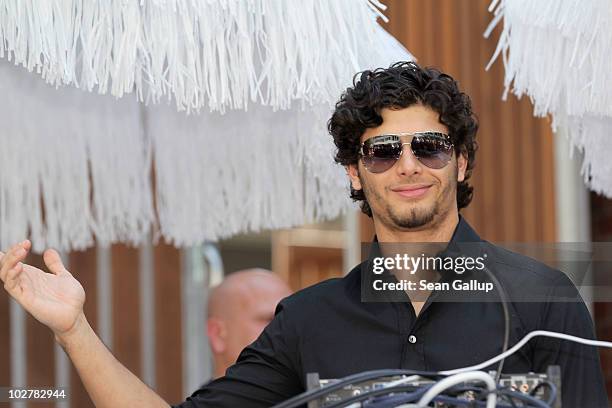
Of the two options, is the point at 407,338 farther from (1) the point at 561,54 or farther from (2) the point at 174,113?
(2) the point at 174,113

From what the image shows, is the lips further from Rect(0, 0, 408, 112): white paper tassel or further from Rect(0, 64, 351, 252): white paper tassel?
Rect(0, 64, 351, 252): white paper tassel

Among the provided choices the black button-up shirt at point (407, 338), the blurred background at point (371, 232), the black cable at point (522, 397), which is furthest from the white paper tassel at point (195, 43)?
the blurred background at point (371, 232)

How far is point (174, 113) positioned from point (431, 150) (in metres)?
0.88

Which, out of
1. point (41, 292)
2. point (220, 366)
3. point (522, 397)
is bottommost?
point (220, 366)

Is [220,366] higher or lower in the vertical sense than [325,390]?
lower

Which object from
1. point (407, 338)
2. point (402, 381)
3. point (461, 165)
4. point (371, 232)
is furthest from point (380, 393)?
point (371, 232)

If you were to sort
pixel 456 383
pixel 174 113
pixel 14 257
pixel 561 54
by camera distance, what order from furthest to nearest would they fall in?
pixel 174 113, pixel 561 54, pixel 14 257, pixel 456 383

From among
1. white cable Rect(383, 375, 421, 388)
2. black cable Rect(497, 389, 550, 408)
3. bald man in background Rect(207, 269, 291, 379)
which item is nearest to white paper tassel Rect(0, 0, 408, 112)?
white cable Rect(383, 375, 421, 388)

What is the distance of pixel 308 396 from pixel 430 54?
288 centimetres

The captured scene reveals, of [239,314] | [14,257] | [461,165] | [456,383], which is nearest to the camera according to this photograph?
[456,383]

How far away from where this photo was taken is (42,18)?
198 cm

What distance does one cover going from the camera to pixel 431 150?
207 centimetres

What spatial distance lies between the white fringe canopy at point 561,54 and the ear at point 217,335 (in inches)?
74.0

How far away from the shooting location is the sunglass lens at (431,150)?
81.1 inches
